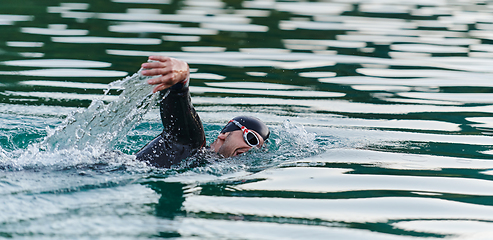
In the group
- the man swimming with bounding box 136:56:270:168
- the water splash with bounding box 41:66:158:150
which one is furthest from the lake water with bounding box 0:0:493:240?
the man swimming with bounding box 136:56:270:168

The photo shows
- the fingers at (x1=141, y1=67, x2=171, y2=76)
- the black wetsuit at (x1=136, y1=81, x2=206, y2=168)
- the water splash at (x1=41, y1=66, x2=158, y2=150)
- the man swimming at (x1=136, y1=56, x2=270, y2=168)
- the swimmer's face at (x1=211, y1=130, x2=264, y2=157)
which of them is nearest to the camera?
the fingers at (x1=141, y1=67, x2=171, y2=76)

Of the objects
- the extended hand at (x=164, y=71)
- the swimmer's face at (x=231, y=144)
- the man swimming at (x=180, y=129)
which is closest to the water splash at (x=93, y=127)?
the man swimming at (x=180, y=129)

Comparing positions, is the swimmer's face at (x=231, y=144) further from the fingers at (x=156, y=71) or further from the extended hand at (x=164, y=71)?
the fingers at (x=156, y=71)

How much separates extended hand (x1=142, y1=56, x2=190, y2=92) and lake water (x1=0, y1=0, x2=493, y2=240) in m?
0.76

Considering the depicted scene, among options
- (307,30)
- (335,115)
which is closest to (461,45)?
(307,30)

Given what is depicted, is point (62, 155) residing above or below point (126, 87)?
below

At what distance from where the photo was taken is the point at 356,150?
654 centimetres

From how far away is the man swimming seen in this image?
195 inches

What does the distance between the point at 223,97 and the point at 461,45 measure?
658cm

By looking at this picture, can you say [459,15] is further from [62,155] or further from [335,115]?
[62,155]

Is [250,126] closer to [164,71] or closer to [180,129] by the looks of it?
[180,129]

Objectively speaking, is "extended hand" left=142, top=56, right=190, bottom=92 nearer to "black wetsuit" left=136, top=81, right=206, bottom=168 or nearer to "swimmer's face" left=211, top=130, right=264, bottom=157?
"black wetsuit" left=136, top=81, right=206, bottom=168

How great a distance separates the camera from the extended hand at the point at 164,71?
4840 mm

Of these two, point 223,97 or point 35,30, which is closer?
point 223,97
